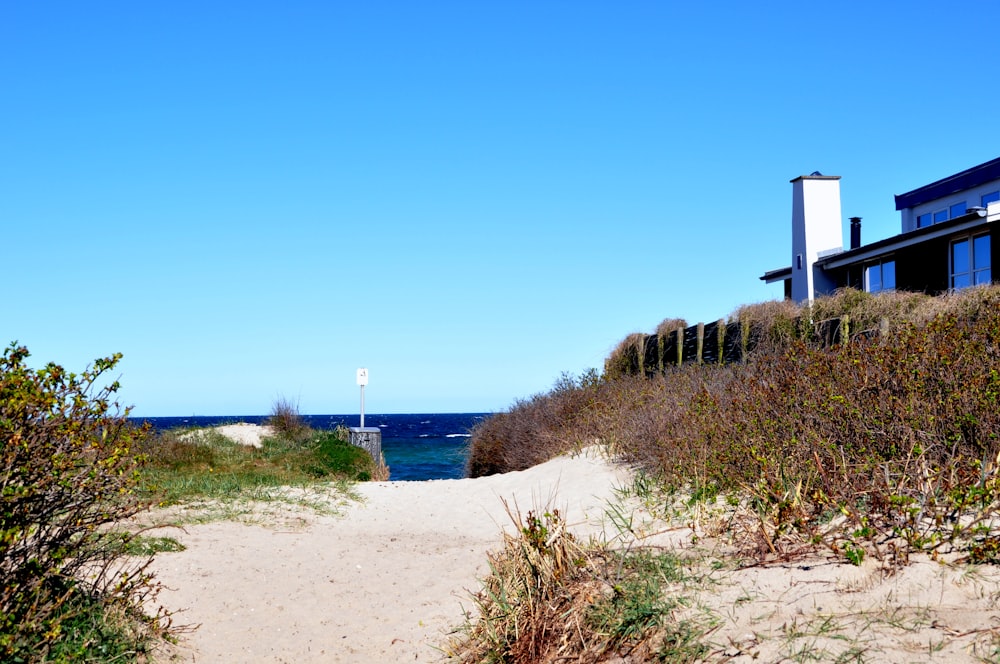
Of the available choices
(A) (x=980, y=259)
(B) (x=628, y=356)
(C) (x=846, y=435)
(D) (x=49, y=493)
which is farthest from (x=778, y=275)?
(D) (x=49, y=493)

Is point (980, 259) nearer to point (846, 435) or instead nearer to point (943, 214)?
point (943, 214)

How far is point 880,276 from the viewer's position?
81.1 ft

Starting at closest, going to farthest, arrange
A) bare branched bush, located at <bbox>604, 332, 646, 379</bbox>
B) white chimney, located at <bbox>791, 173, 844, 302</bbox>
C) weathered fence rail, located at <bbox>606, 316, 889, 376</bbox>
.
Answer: weathered fence rail, located at <bbox>606, 316, 889, 376</bbox> < bare branched bush, located at <bbox>604, 332, 646, 379</bbox> < white chimney, located at <bbox>791, 173, 844, 302</bbox>

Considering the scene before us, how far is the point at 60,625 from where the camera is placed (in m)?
4.29

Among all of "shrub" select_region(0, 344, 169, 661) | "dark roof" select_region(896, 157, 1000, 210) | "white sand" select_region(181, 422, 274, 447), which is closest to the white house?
"dark roof" select_region(896, 157, 1000, 210)

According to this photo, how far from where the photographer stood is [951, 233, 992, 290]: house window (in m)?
20.7

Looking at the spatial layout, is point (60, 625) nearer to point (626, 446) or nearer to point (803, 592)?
point (803, 592)

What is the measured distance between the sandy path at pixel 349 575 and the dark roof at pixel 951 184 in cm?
1959

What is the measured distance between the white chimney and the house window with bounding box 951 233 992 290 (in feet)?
14.6

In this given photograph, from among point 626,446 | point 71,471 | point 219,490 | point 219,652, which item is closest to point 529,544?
point 219,652

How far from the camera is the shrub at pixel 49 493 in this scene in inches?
161

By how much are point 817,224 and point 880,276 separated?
2.65 metres

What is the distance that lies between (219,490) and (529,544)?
7.34 meters

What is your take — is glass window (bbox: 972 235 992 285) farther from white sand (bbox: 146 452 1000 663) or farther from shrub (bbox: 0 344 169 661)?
shrub (bbox: 0 344 169 661)
